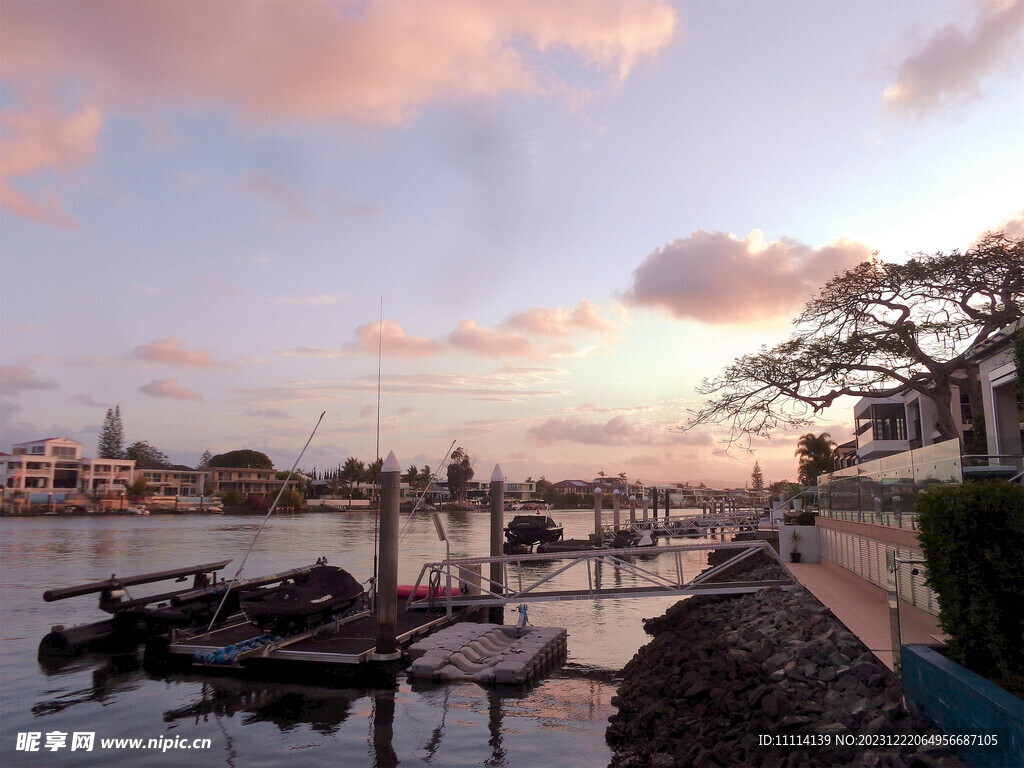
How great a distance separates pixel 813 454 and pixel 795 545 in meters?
106

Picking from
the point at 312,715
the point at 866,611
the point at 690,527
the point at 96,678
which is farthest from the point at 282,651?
the point at 690,527

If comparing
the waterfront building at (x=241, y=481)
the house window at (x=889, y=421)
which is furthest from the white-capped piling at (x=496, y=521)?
the waterfront building at (x=241, y=481)

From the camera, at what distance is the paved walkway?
1151 centimetres

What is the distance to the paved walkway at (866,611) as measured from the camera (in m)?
11.5

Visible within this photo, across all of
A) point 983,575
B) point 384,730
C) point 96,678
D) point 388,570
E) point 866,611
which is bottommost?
point 96,678

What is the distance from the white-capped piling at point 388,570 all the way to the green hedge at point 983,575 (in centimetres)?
1122

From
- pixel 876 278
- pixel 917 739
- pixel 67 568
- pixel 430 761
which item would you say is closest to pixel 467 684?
pixel 430 761

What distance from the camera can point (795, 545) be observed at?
88.2 ft

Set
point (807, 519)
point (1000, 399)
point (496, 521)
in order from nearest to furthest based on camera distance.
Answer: point (496, 521), point (1000, 399), point (807, 519)

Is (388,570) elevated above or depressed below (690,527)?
above

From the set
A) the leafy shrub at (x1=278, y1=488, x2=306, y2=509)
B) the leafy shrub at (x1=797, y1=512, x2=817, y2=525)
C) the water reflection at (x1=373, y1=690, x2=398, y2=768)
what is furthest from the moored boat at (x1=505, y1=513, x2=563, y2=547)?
the leafy shrub at (x1=278, y1=488, x2=306, y2=509)

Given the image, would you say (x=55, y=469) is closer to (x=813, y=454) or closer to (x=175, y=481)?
(x=175, y=481)

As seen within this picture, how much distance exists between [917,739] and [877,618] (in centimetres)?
678

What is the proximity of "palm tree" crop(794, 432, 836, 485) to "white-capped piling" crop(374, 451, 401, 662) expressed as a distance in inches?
4206
